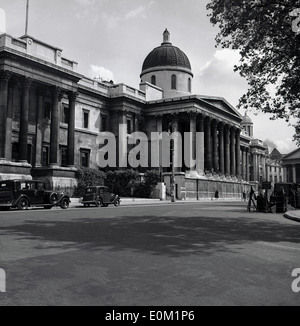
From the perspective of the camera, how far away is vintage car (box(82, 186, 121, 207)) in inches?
1091

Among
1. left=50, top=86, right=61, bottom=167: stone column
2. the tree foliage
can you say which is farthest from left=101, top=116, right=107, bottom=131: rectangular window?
left=50, top=86, right=61, bottom=167: stone column

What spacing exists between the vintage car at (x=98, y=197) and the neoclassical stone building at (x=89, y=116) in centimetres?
757

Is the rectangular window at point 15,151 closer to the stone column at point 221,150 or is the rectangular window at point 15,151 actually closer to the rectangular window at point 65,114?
the rectangular window at point 65,114

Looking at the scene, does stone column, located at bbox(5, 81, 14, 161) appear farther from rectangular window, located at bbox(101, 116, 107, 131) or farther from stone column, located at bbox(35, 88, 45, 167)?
rectangular window, located at bbox(101, 116, 107, 131)

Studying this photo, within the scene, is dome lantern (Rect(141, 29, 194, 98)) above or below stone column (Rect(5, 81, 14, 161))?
Answer: above

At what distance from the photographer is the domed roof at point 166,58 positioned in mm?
59531

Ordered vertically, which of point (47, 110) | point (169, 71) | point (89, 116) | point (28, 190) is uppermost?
point (169, 71)

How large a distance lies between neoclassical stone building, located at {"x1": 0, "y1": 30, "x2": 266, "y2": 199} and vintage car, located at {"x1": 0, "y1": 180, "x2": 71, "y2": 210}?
27.3 ft

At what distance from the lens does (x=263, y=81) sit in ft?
53.1

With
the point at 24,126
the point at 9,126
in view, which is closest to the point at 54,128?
the point at 24,126

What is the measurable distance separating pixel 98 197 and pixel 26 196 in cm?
648

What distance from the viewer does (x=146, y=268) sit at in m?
6.28

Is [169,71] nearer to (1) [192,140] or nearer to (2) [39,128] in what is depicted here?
(1) [192,140]

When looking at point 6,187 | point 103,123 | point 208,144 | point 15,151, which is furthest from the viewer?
point 208,144
